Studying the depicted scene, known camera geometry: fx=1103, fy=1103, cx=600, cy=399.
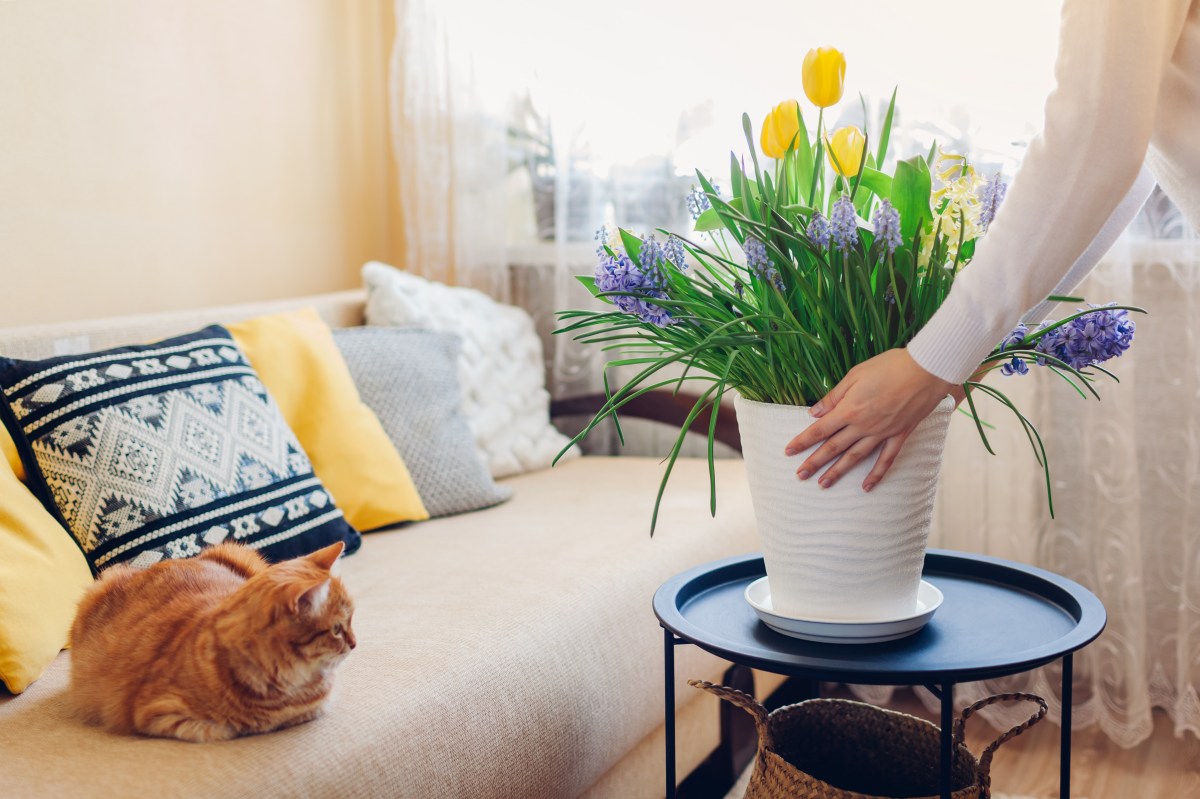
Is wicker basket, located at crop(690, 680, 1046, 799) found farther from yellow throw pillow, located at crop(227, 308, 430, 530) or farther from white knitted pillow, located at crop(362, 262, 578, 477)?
white knitted pillow, located at crop(362, 262, 578, 477)

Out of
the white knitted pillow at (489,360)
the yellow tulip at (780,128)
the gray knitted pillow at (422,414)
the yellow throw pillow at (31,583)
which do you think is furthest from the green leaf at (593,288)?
the white knitted pillow at (489,360)

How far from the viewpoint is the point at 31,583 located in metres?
1.26

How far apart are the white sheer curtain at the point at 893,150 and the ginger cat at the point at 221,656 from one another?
1.16 metres

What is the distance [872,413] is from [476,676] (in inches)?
21.7

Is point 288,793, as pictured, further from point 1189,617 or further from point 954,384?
point 1189,617

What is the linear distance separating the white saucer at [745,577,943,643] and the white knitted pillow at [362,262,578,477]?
119 centimetres

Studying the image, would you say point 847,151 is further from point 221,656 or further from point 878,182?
point 221,656

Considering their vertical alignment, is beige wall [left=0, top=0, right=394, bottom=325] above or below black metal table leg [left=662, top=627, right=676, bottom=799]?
above

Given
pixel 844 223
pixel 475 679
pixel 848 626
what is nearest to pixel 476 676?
pixel 475 679

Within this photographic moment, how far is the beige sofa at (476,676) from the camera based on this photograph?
40.4 inches

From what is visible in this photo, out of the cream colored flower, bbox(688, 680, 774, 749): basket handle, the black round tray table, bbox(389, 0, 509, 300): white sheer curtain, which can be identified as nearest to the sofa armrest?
bbox(389, 0, 509, 300): white sheer curtain

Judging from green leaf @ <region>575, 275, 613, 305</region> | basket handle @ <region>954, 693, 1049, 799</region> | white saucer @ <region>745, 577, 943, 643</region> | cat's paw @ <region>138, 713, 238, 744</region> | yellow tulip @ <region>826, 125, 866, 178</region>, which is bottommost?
basket handle @ <region>954, 693, 1049, 799</region>

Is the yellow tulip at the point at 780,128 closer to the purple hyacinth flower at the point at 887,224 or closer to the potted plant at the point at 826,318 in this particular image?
the potted plant at the point at 826,318

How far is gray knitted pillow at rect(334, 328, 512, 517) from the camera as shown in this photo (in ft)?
6.57
